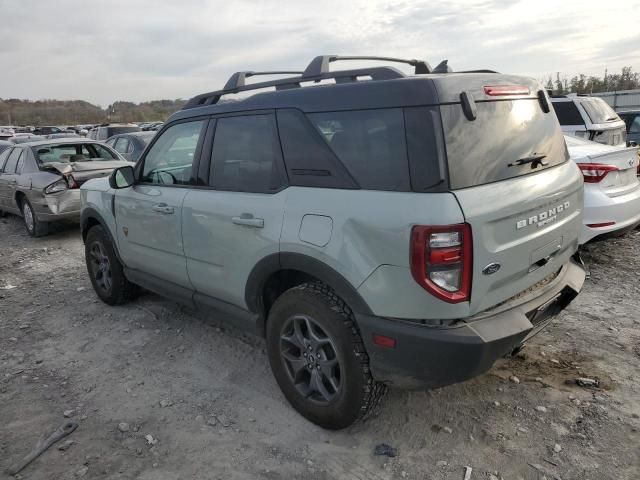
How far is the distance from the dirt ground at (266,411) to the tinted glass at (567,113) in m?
4.70

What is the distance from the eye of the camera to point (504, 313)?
8.39 feet

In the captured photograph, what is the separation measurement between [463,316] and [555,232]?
90cm

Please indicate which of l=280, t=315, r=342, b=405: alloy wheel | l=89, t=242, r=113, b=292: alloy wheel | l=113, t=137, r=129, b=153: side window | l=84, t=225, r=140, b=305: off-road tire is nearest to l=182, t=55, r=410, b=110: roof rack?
l=280, t=315, r=342, b=405: alloy wheel

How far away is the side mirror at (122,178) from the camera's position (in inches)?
165

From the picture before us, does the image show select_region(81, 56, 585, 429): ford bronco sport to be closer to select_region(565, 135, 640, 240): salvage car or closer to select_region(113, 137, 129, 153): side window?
select_region(565, 135, 640, 240): salvage car

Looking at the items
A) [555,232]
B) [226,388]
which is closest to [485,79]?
[555,232]

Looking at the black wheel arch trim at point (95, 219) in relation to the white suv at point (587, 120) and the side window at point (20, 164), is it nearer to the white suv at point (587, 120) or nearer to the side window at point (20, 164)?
the side window at point (20, 164)

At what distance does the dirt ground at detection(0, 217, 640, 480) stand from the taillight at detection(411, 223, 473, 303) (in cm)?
99

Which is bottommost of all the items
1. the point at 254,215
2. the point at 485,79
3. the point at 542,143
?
the point at 254,215

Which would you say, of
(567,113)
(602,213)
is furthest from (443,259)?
(567,113)

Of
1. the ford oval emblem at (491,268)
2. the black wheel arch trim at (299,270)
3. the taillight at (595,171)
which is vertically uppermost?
the taillight at (595,171)

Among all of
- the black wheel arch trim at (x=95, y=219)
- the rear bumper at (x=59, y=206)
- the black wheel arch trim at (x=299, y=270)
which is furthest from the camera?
the rear bumper at (x=59, y=206)

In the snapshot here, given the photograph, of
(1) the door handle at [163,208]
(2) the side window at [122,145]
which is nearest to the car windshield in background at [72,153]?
(2) the side window at [122,145]

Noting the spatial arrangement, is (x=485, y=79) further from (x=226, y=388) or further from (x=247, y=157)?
(x=226, y=388)
